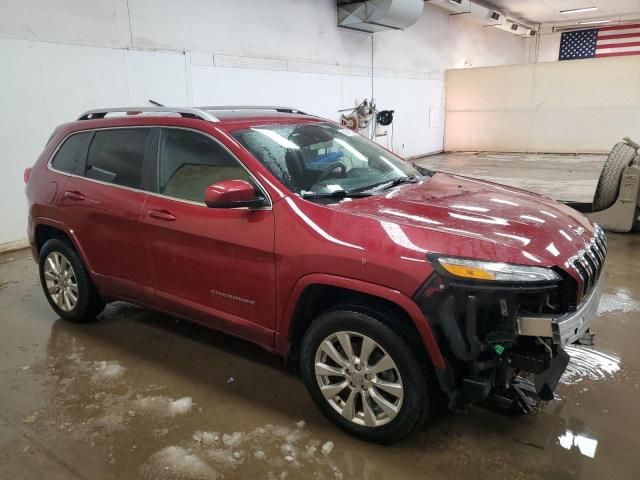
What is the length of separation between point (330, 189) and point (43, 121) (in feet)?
16.5

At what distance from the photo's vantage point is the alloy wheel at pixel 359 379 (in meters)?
2.22

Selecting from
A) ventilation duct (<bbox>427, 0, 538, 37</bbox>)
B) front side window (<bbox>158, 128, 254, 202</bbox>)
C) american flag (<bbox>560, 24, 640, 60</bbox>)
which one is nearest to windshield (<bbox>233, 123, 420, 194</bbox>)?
front side window (<bbox>158, 128, 254, 202</bbox>)

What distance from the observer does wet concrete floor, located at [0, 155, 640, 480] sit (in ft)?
7.30

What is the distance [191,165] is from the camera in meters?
2.88

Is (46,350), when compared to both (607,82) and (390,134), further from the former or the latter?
(607,82)

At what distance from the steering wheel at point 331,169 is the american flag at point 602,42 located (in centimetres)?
2106

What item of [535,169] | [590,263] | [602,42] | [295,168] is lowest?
[535,169]

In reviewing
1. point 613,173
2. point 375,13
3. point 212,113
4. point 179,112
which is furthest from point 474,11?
point 179,112

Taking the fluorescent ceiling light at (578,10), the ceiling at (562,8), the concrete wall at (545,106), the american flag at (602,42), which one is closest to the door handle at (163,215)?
the concrete wall at (545,106)

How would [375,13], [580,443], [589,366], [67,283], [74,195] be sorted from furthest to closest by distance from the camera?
[375,13] → [67,283] → [74,195] → [589,366] → [580,443]

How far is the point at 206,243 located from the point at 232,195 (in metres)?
0.41

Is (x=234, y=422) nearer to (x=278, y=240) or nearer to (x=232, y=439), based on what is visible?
(x=232, y=439)

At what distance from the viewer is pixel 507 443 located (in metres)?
2.34

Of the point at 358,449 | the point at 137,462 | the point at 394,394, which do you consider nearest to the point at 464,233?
the point at 394,394
